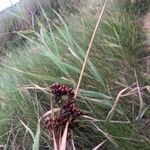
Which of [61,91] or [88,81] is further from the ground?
[61,91]

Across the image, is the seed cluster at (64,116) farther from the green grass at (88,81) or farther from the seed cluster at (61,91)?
the green grass at (88,81)

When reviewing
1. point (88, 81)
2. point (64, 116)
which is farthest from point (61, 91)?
point (88, 81)

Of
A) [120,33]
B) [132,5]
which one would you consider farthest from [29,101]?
[132,5]

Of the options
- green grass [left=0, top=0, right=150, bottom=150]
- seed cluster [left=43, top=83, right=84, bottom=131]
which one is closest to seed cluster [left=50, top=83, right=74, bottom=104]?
seed cluster [left=43, top=83, right=84, bottom=131]

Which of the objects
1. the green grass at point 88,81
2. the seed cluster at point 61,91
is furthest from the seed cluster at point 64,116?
the green grass at point 88,81

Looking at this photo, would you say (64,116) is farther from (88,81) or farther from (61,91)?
(88,81)

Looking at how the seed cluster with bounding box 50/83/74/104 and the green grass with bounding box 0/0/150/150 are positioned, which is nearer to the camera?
the seed cluster with bounding box 50/83/74/104

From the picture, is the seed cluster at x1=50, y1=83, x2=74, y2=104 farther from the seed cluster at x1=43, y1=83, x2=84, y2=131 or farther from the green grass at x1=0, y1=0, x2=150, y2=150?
the green grass at x1=0, y1=0, x2=150, y2=150

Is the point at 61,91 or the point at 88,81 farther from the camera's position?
the point at 88,81
